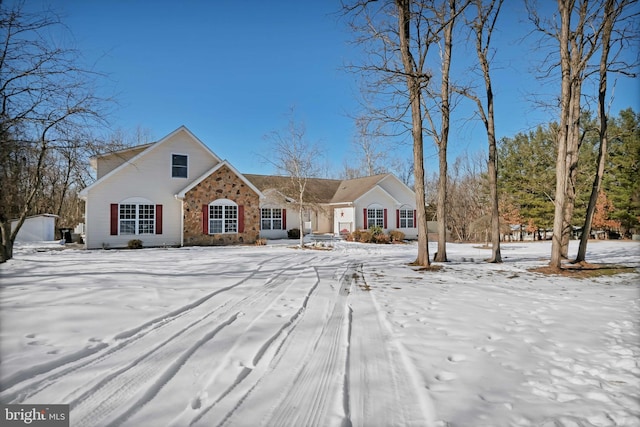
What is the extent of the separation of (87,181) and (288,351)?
33472 millimetres

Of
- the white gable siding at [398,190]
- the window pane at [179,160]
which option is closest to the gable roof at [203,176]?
the window pane at [179,160]

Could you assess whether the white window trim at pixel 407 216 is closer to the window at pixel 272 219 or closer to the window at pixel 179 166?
the window at pixel 272 219

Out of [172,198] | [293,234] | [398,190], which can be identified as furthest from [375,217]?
[172,198]

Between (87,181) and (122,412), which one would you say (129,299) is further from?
(87,181)

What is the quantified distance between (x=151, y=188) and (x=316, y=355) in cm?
1650

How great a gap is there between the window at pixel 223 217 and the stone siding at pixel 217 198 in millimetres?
237

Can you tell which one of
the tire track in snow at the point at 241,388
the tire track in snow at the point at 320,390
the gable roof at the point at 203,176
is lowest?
the tire track in snow at the point at 320,390

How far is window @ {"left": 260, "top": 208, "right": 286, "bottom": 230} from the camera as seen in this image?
2252 cm

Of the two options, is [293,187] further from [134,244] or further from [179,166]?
[134,244]

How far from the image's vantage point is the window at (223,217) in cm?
1836

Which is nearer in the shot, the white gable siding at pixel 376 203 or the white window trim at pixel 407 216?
the white gable siding at pixel 376 203

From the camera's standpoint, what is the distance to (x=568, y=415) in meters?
2.39

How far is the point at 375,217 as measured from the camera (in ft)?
83.7

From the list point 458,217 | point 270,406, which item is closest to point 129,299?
point 270,406
